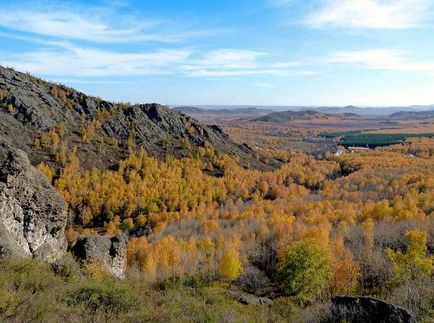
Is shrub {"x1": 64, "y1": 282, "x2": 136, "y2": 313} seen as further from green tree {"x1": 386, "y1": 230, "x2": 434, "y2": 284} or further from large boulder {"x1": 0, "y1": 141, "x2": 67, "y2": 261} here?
green tree {"x1": 386, "y1": 230, "x2": 434, "y2": 284}

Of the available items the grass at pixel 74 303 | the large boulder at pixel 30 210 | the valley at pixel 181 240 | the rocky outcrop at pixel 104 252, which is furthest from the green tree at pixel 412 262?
the large boulder at pixel 30 210

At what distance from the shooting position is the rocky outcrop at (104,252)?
39688 millimetres

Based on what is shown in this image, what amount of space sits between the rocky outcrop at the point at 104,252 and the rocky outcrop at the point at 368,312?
22836 mm

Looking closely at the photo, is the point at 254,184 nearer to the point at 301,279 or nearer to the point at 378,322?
the point at 301,279

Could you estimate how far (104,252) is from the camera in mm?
41188

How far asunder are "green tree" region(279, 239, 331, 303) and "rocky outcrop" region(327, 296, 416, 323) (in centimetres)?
3433

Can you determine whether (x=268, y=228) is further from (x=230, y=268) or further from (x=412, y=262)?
(x=412, y=262)

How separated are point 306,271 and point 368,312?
38534 mm

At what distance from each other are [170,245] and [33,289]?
7215 cm

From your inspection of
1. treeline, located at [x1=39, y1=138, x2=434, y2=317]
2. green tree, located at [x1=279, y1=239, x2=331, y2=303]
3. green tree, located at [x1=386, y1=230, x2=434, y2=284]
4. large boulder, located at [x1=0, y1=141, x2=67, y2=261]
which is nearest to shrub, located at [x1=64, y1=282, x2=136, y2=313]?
large boulder, located at [x1=0, y1=141, x2=67, y2=261]

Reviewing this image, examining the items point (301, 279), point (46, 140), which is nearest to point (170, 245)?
point (301, 279)

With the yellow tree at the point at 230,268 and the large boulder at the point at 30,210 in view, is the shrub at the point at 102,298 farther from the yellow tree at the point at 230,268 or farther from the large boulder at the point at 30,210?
the yellow tree at the point at 230,268

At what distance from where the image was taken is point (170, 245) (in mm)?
90625

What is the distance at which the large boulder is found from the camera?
32.9 metres
